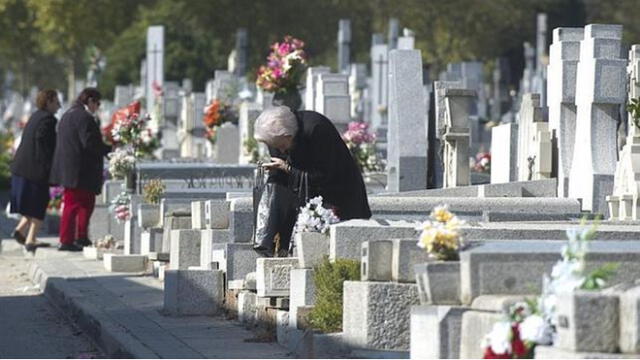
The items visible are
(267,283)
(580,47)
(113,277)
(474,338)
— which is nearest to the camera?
(474,338)

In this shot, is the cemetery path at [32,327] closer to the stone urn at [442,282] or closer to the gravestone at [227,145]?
the stone urn at [442,282]

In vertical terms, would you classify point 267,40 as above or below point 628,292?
above

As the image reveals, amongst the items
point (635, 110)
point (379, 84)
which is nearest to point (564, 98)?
point (635, 110)

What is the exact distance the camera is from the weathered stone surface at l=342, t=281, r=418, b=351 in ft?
39.2

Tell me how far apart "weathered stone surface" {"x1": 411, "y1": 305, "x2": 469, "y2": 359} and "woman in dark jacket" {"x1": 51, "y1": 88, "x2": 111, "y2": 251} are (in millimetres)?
12074

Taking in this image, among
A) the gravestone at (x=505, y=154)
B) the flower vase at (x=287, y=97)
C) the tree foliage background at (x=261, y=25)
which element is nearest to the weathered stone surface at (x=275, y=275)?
the gravestone at (x=505, y=154)

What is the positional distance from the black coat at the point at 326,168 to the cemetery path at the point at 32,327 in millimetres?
1843

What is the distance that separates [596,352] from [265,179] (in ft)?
18.7

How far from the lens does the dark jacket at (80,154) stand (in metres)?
22.9

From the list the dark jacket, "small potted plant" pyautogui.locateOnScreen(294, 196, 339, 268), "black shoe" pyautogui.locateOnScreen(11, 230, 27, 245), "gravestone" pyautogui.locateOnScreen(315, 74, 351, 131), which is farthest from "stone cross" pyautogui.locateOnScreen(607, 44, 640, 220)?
"gravestone" pyautogui.locateOnScreen(315, 74, 351, 131)

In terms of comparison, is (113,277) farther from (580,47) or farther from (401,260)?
(401,260)

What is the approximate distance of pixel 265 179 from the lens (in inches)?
596

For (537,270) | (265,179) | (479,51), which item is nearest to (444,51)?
(479,51)

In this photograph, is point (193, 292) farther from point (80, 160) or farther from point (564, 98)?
point (80, 160)
